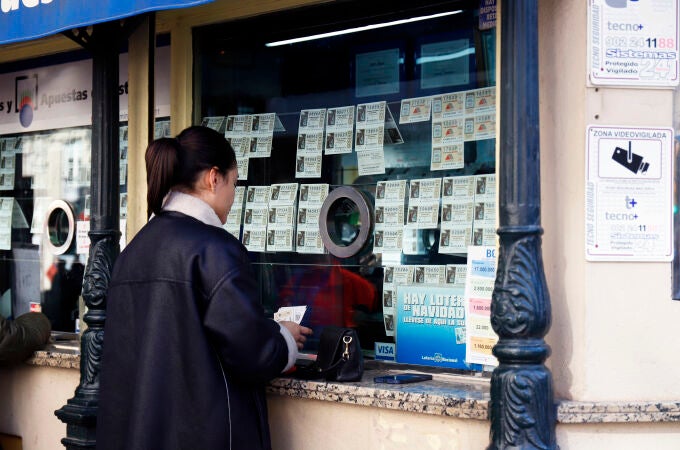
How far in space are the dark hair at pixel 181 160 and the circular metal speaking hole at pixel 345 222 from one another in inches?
46.1

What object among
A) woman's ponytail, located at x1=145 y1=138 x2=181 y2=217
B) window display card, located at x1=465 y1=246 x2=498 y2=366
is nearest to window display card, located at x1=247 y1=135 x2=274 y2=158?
window display card, located at x1=465 y1=246 x2=498 y2=366

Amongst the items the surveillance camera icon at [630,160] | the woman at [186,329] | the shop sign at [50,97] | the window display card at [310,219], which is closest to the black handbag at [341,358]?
the woman at [186,329]

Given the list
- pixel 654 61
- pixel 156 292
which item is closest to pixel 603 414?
pixel 654 61

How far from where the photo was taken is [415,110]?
446 centimetres

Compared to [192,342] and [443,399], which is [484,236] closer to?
[443,399]

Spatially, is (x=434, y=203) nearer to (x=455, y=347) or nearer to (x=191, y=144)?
(x=455, y=347)

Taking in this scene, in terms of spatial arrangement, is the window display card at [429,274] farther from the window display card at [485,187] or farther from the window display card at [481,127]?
the window display card at [481,127]

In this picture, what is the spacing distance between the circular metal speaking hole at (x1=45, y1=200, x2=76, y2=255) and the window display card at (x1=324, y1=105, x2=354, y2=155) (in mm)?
1881

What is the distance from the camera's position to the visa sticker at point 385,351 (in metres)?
4.39

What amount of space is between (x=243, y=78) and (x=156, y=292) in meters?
2.05

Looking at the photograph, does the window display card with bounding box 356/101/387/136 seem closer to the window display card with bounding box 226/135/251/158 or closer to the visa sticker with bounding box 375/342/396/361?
the window display card with bounding box 226/135/251/158

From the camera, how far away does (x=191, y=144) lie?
11.3 ft

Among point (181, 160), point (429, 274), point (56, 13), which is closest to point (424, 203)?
point (429, 274)

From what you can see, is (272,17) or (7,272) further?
(7,272)
